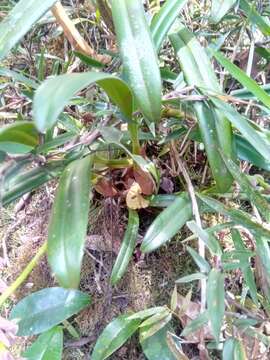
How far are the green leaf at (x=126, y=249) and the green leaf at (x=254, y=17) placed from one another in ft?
1.20

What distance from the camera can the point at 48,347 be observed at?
736 millimetres

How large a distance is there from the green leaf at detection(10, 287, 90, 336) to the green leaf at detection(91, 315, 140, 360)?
0.18ft

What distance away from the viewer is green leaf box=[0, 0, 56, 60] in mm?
610

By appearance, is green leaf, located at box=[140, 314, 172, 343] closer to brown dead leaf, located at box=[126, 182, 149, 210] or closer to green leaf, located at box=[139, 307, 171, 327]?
green leaf, located at box=[139, 307, 171, 327]

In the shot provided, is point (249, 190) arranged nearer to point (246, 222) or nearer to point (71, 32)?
point (246, 222)

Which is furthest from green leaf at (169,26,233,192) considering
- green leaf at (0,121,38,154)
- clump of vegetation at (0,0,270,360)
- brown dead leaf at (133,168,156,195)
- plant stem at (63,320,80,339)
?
plant stem at (63,320,80,339)

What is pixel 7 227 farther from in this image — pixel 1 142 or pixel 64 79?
pixel 64 79

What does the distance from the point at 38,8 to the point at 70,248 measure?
30 centimetres

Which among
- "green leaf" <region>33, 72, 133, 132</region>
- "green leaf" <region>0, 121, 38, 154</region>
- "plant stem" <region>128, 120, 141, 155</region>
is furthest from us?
"plant stem" <region>128, 120, 141, 155</region>

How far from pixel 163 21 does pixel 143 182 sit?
241 millimetres

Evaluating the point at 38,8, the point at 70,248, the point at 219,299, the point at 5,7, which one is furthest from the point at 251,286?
the point at 5,7

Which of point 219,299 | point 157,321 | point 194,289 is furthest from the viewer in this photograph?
point 194,289

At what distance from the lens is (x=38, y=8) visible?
2.08 feet

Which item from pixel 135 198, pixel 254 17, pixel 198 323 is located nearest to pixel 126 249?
pixel 135 198
